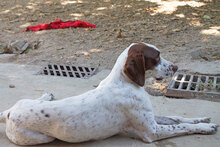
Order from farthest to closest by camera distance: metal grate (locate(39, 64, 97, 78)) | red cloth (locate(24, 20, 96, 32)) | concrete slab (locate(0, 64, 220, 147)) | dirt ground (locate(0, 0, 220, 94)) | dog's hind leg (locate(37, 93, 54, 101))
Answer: red cloth (locate(24, 20, 96, 32)) → dirt ground (locate(0, 0, 220, 94)) → metal grate (locate(39, 64, 97, 78)) → dog's hind leg (locate(37, 93, 54, 101)) → concrete slab (locate(0, 64, 220, 147))

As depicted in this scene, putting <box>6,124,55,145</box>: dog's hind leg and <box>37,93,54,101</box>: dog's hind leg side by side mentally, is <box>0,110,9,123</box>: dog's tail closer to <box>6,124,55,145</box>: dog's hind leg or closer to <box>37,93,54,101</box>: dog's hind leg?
<box>6,124,55,145</box>: dog's hind leg

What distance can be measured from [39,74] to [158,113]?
8.94ft

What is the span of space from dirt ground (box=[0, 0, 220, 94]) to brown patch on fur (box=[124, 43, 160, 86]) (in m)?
1.90

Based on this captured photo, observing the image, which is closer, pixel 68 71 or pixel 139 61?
pixel 139 61

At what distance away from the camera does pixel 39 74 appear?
18.6 feet

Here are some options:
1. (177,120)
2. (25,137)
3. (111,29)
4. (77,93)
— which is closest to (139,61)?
(177,120)

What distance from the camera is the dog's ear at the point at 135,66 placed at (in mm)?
2971

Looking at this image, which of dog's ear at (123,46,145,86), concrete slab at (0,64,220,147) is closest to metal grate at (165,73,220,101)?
concrete slab at (0,64,220,147)

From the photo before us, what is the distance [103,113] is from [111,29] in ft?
17.6

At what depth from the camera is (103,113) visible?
300cm

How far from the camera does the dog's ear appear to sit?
9.75 feet

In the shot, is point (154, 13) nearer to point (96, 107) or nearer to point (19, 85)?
point (19, 85)

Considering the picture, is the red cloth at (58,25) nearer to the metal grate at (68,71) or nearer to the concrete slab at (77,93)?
the concrete slab at (77,93)

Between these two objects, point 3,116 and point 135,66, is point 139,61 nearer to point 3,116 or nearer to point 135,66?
point 135,66
